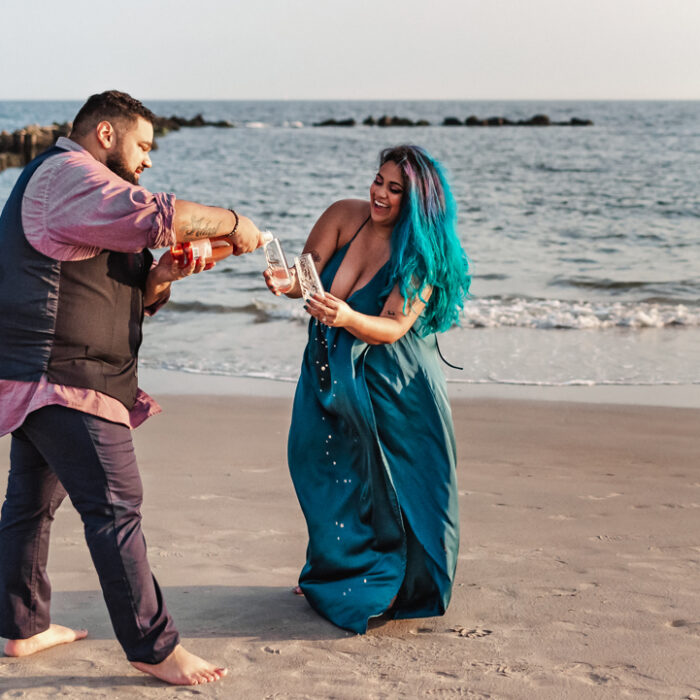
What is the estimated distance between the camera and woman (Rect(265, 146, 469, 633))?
3.43 m

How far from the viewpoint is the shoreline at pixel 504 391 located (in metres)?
7.13

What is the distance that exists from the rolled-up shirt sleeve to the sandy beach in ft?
4.58

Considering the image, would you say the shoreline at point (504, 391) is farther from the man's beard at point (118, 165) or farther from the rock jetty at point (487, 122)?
the rock jetty at point (487, 122)

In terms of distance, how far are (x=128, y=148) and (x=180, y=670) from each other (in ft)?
5.25

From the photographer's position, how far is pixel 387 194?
11.3ft

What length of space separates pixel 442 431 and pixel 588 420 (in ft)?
11.0

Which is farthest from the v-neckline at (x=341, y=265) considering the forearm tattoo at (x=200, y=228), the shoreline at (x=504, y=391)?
the shoreline at (x=504, y=391)

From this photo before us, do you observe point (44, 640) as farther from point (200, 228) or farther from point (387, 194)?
point (387, 194)

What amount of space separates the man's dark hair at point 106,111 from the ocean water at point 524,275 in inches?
104

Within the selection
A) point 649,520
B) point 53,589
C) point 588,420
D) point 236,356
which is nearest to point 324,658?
point 53,589

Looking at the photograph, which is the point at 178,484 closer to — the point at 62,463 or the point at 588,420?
the point at 62,463

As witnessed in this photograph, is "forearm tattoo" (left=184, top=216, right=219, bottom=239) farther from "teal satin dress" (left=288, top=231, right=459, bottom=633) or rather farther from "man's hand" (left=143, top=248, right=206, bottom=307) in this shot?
"teal satin dress" (left=288, top=231, right=459, bottom=633)

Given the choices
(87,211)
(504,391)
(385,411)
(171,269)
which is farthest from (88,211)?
(504,391)

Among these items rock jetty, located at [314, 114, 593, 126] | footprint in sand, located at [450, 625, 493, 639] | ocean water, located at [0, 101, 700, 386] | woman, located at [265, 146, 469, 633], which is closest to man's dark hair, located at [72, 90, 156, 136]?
woman, located at [265, 146, 469, 633]
